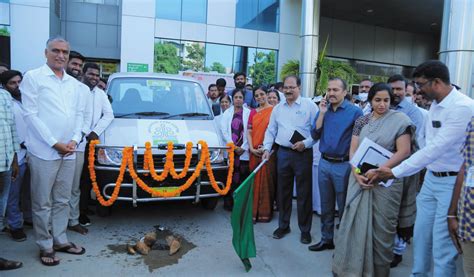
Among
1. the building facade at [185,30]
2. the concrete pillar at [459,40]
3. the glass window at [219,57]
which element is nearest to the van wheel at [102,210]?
the concrete pillar at [459,40]

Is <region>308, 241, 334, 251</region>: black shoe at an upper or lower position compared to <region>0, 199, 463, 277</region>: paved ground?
upper

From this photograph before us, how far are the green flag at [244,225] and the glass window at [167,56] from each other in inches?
559

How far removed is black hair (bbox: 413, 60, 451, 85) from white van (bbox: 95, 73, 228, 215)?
2.79 m

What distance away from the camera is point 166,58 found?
17.1 metres

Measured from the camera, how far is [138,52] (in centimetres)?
1661

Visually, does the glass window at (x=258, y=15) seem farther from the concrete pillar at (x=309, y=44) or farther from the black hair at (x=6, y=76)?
the black hair at (x=6, y=76)

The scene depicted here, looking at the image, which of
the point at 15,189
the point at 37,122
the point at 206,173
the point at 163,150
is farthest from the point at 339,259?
the point at 15,189

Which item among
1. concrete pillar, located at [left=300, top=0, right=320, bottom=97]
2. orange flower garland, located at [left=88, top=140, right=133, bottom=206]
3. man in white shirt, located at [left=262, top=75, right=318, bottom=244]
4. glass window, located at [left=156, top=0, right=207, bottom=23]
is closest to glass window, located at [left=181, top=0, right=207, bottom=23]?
glass window, located at [left=156, top=0, right=207, bottom=23]

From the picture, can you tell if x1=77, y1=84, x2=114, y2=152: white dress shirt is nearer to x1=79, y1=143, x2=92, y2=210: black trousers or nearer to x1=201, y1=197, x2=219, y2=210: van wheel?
x1=79, y1=143, x2=92, y2=210: black trousers

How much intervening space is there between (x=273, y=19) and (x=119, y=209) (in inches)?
601

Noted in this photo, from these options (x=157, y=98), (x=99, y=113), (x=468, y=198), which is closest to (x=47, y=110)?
(x=99, y=113)

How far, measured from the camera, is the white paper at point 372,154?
10.7 feet

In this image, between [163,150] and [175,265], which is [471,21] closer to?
[163,150]

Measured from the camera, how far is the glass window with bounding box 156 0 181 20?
1680cm
